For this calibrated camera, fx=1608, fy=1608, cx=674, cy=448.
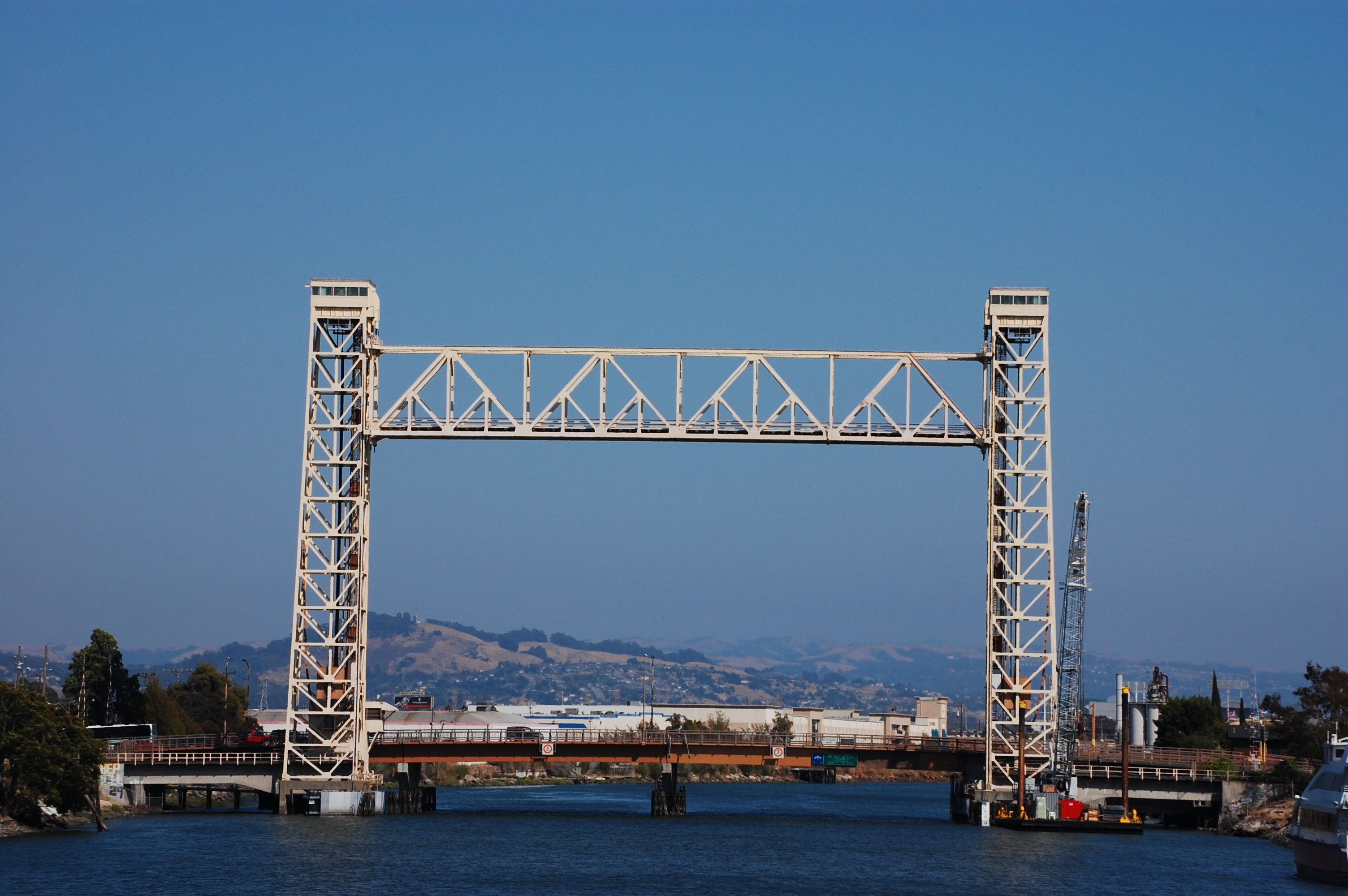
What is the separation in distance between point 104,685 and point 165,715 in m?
9.34

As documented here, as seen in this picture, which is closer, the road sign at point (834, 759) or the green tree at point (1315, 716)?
the road sign at point (834, 759)

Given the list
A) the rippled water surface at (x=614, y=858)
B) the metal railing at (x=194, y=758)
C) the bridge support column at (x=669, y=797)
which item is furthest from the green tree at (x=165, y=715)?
the bridge support column at (x=669, y=797)

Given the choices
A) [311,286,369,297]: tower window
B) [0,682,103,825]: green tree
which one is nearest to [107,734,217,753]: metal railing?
[0,682,103,825]: green tree

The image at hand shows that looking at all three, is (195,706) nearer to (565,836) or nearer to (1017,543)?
(565,836)

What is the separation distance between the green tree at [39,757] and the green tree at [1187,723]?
8706cm

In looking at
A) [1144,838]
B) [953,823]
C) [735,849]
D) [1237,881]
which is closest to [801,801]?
[953,823]

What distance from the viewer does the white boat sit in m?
58.9

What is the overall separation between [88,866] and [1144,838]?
49187mm

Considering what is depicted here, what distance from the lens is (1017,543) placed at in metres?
80.2

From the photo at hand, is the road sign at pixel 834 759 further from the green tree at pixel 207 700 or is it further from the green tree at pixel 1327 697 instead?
the green tree at pixel 207 700

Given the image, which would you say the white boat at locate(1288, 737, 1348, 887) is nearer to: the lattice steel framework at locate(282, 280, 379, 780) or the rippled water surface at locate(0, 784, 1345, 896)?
the rippled water surface at locate(0, 784, 1345, 896)

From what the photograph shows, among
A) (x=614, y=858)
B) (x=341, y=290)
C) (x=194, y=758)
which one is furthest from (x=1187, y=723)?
(x=341, y=290)

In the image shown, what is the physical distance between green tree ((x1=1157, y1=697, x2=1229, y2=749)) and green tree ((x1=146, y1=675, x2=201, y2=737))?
80.2 metres

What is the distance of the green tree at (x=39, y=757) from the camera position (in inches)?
2724
